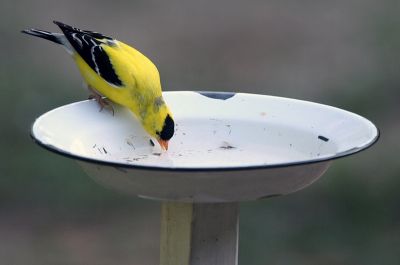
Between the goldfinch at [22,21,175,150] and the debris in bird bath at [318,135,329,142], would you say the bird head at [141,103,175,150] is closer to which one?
the goldfinch at [22,21,175,150]

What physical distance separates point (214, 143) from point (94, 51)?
1.97 ft

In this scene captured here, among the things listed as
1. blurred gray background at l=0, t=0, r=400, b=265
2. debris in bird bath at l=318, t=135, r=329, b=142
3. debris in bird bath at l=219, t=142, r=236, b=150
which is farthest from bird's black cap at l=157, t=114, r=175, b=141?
blurred gray background at l=0, t=0, r=400, b=265

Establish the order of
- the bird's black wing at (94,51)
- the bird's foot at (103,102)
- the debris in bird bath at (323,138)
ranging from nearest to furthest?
the debris in bird bath at (323,138), the bird's foot at (103,102), the bird's black wing at (94,51)

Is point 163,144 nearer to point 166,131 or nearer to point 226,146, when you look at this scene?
point 166,131

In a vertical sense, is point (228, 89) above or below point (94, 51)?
below

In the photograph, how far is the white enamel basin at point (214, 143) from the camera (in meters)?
1.79

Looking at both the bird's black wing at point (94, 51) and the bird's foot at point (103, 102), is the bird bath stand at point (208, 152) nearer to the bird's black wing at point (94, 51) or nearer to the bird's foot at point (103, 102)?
the bird's foot at point (103, 102)

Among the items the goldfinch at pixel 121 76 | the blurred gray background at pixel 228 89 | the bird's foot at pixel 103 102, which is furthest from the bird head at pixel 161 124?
the blurred gray background at pixel 228 89

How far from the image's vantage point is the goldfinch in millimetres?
2475

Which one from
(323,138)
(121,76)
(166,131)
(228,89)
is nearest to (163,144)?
(166,131)

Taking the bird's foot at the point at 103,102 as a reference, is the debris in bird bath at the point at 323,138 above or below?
above

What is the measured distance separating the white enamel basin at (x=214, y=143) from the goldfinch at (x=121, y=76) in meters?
0.05

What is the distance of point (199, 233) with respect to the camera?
2.05 m

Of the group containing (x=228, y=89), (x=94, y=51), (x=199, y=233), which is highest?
(x=94, y=51)
